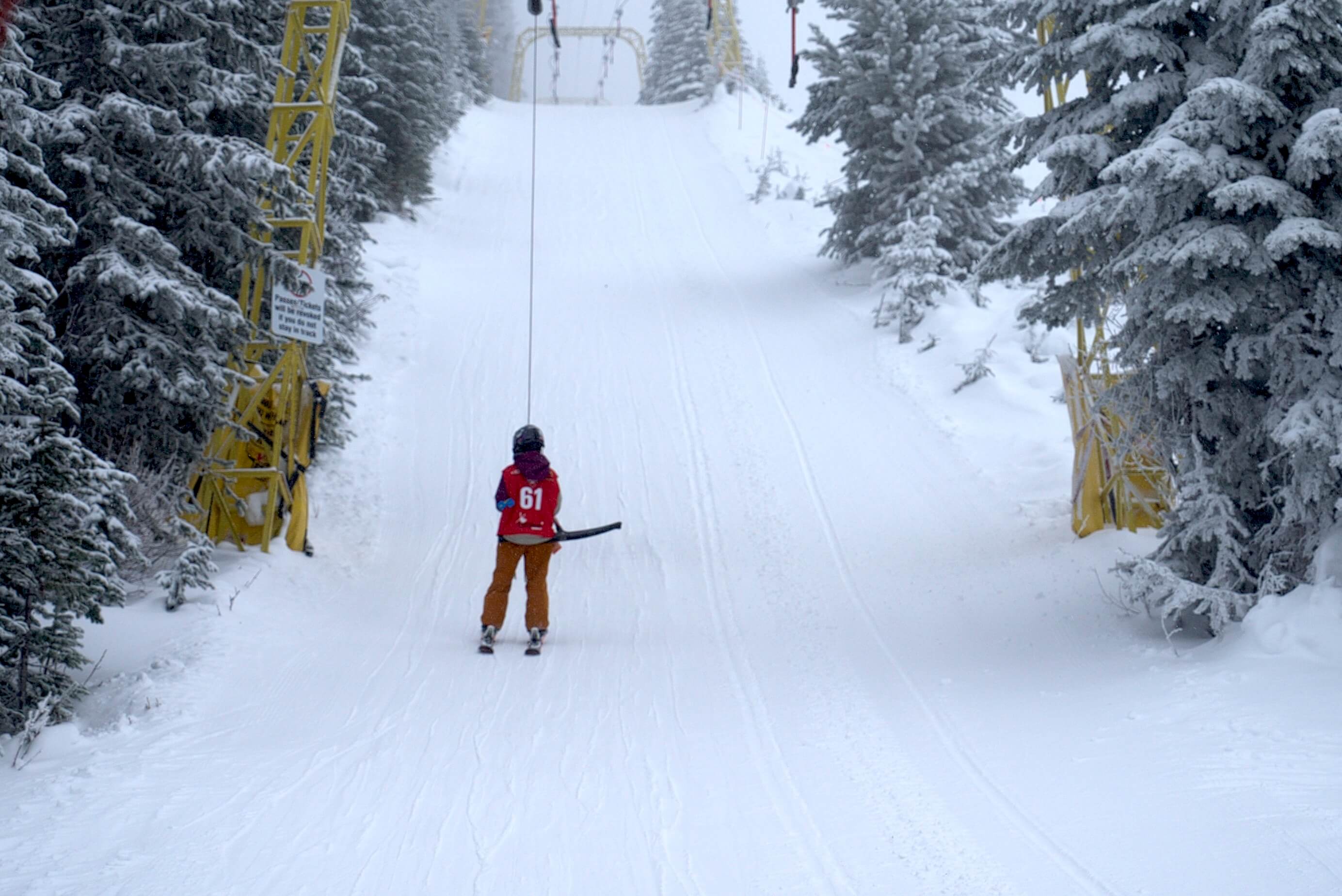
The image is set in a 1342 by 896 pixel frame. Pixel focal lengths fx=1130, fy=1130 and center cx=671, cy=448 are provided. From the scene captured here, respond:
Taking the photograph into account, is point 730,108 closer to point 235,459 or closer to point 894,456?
point 894,456

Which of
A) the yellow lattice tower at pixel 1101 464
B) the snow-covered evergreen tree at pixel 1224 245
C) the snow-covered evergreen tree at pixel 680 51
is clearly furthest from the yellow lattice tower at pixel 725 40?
the snow-covered evergreen tree at pixel 1224 245

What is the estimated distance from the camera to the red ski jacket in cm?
887

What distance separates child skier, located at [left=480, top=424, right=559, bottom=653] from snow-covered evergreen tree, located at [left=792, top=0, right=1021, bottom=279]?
12399 mm

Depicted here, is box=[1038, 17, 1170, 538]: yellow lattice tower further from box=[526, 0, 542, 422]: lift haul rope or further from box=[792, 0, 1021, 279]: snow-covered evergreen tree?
box=[792, 0, 1021, 279]: snow-covered evergreen tree

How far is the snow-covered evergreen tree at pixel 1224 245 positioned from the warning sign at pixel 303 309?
6613mm

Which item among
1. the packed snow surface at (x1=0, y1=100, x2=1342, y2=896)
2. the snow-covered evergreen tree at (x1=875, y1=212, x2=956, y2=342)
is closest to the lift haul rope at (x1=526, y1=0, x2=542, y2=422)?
the packed snow surface at (x1=0, y1=100, x2=1342, y2=896)

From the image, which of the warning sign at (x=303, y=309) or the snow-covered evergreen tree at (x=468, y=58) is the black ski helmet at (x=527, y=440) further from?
the snow-covered evergreen tree at (x=468, y=58)

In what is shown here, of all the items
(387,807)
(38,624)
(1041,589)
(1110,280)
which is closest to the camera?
(387,807)

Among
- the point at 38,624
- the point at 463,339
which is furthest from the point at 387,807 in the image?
the point at 463,339

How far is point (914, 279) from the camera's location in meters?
18.7

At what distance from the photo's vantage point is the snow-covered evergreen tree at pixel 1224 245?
6879 mm

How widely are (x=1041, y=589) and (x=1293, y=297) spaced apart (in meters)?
3.28

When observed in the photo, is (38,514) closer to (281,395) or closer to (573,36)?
(281,395)

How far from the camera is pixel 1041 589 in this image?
9.56m
